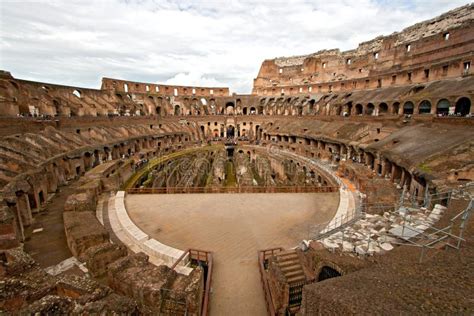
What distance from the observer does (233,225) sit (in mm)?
10555

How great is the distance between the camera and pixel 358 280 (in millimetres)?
4371

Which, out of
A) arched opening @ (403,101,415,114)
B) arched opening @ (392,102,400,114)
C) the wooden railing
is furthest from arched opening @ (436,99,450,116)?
the wooden railing

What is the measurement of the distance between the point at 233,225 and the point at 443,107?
2181 cm

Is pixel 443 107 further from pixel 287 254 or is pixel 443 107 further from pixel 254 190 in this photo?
pixel 287 254

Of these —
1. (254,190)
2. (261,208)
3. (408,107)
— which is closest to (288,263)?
(261,208)

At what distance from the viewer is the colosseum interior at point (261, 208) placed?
471cm

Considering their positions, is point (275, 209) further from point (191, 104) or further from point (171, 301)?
point (191, 104)

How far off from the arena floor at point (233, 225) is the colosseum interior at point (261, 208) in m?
0.08

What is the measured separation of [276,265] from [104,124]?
27556 mm

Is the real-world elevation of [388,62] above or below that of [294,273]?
above

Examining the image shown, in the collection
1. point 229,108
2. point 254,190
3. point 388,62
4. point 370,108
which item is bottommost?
point 254,190

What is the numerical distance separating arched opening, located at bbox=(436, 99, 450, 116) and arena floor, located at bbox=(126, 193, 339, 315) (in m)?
14.5

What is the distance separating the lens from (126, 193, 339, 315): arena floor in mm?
7016

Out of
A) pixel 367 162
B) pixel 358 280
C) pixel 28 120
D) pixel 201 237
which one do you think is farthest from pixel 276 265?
pixel 28 120
